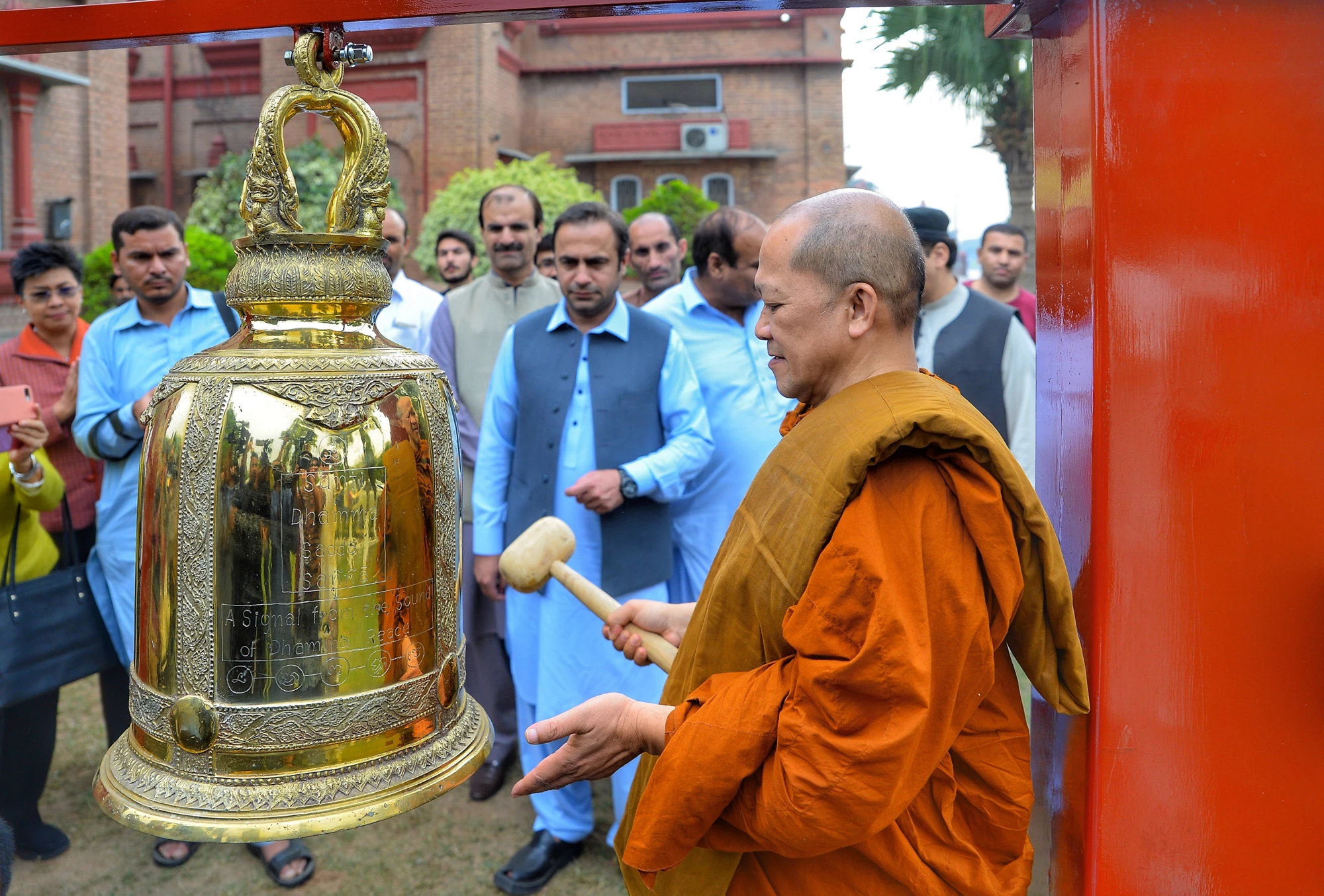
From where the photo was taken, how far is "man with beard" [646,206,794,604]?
362 centimetres

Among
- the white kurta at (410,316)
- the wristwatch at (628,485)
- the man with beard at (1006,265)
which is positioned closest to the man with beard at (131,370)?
the white kurta at (410,316)

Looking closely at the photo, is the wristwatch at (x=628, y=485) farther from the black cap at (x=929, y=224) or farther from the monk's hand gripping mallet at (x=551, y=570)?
the black cap at (x=929, y=224)

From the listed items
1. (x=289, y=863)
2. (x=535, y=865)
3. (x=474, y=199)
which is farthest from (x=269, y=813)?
(x=474, y=199)

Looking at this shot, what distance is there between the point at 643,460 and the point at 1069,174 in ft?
6.23

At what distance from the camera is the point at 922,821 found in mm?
1407

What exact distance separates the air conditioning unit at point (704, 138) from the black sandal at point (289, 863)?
1891 centimetres

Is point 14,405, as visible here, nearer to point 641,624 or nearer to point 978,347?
point 641,624

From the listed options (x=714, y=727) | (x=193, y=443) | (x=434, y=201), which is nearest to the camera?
(x=193, y=443)

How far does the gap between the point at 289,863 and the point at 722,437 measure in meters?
2.07

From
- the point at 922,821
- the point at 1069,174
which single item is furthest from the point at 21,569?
the point at 1069,174

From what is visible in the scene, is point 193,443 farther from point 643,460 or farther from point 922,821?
point 643,460

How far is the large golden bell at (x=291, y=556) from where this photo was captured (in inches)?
40.2

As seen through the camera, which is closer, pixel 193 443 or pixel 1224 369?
pixel 193 443

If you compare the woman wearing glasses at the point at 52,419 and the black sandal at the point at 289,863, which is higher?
the woman wearing glasses at the point at 52,419
